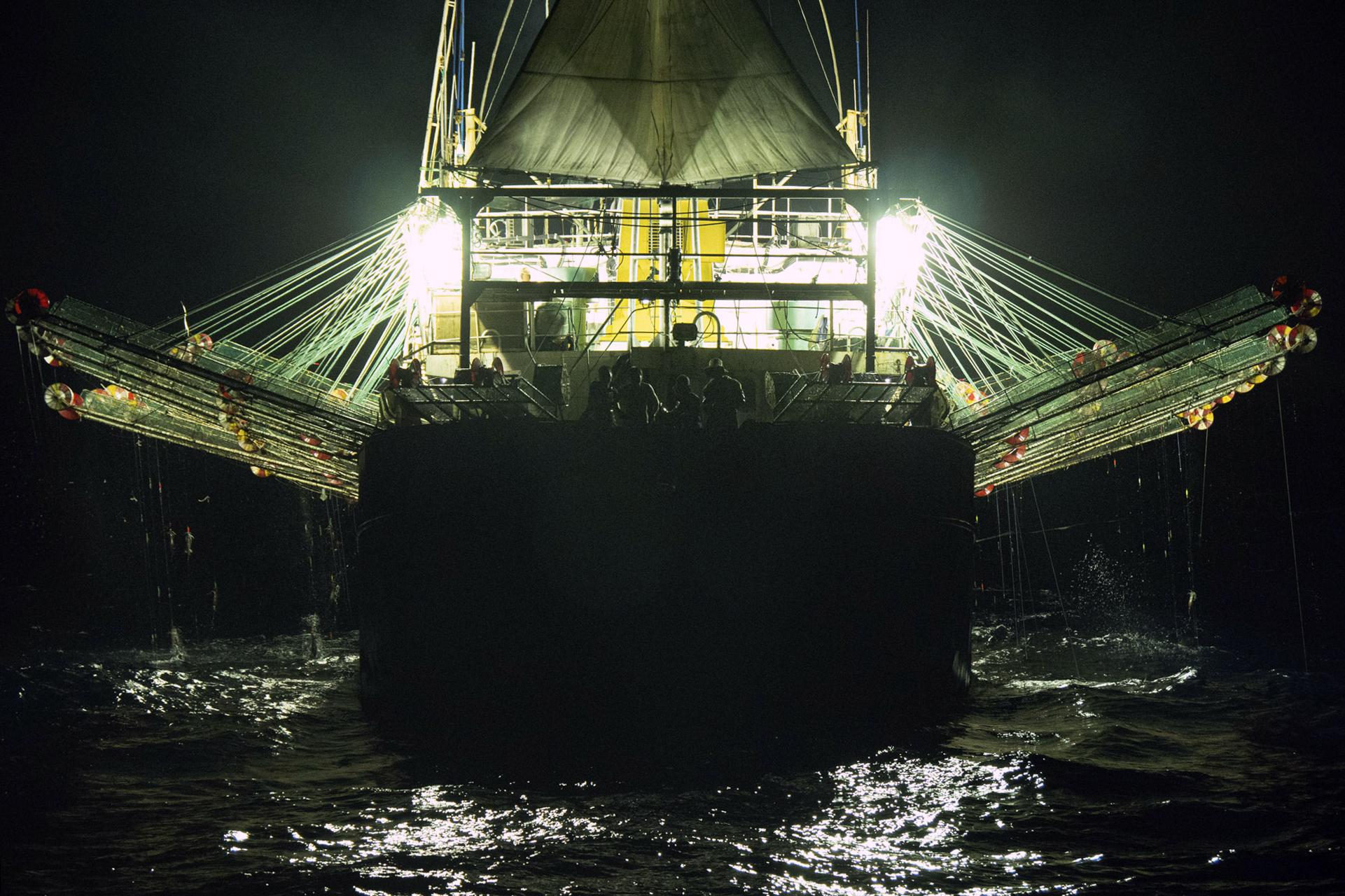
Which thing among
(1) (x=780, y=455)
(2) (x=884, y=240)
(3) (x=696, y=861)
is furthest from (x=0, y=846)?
(2) (x=884, y=240)

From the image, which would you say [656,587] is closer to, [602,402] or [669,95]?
[602,402]

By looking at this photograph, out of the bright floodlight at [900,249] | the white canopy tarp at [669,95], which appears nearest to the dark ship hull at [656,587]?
the bright floodlight at [900,249]

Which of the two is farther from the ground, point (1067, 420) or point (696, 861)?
point (1067, 420)

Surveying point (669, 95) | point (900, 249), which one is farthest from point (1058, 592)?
point (669, 95)

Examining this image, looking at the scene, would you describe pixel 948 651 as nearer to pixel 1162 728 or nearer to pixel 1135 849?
pixel 1162 728

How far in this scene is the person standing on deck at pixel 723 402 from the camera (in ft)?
57.1

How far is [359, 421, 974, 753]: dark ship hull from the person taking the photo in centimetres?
1686

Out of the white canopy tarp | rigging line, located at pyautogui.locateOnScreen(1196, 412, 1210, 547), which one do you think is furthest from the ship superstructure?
rigging line, located at pyautogui.locateOnScreen(1196, 412, 1210, 547)

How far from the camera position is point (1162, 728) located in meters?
18.2

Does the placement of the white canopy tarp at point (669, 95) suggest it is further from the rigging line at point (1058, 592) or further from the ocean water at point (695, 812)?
the ocean water at point (695, 812)

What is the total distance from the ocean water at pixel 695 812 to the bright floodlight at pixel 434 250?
29.5ft

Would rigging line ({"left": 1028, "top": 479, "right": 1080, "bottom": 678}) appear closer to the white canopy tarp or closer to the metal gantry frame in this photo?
the metal gantry frame

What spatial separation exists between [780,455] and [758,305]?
25.4ft

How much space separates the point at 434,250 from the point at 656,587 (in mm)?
11304
